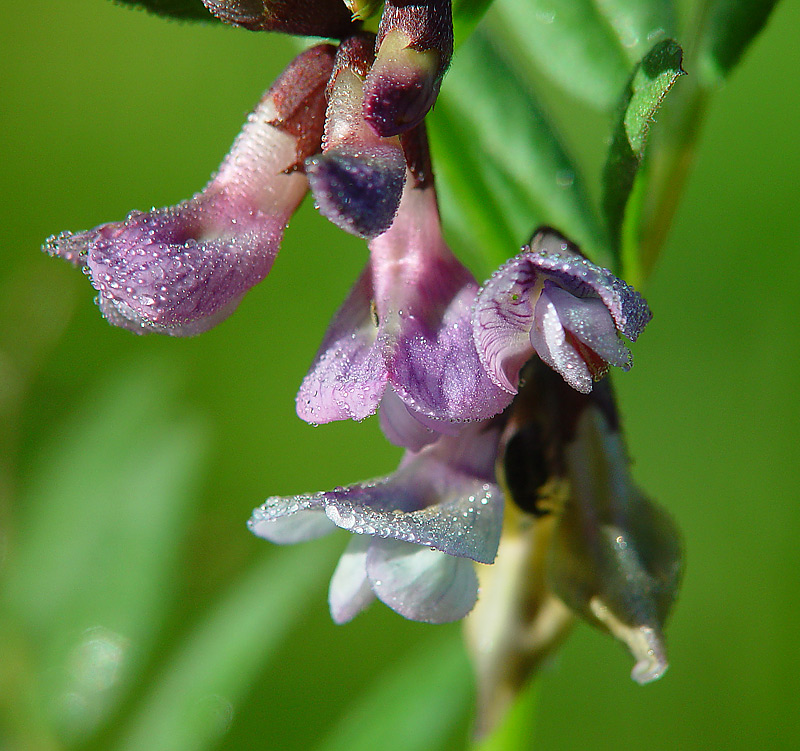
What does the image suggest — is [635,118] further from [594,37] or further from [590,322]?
[594,37]

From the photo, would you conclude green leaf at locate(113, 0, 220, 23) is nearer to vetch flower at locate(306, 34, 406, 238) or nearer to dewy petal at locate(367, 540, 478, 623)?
vetch flower at locate(306, 34, 406, 238)

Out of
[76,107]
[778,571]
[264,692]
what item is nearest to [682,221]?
[778,571]

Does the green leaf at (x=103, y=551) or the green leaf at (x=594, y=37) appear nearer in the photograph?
the green leaf at (x=594, y=37)

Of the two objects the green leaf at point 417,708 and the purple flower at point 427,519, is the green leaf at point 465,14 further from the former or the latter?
the green leaf at point 417,708

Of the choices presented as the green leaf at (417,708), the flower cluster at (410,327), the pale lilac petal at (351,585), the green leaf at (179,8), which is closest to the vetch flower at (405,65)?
the flower cluster at (410,327)

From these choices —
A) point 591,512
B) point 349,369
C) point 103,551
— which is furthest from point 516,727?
point 103,551

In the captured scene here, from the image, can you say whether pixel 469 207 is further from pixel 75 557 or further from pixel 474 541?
pixel 75 557
